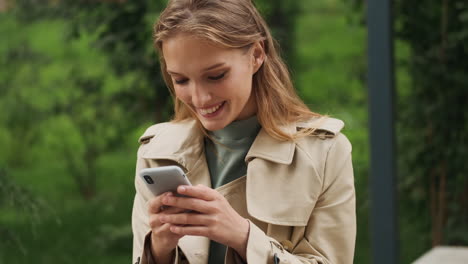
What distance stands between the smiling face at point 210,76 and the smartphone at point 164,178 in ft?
0.70

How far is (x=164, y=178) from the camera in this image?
4.65 feet

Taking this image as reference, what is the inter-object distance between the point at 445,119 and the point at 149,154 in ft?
10.1

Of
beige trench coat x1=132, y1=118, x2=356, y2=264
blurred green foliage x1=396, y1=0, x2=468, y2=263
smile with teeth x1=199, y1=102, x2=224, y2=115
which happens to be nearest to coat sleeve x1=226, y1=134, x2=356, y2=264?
beige trench coat x1=132, y1=118, x2=356, y2=264

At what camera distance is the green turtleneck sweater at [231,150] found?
1.74 metres

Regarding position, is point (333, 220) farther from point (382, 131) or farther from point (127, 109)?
point (127, 109)

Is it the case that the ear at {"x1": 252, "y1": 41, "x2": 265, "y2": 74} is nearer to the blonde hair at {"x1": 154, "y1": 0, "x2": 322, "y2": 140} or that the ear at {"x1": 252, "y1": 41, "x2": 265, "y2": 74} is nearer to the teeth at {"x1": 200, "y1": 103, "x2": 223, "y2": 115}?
the blonde hair at {"x1": 154, "y1": 0, "x2": 322, "y2": 140}

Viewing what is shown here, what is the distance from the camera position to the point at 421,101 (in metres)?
4.49

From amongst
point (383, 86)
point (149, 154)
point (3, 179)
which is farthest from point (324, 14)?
point (149, 154)

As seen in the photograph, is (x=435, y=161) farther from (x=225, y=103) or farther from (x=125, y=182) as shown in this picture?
(x=125, y=182)

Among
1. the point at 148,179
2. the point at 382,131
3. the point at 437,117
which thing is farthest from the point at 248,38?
the point at 437,117

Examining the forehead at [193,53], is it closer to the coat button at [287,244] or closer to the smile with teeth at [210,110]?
the smile with teeth at [210,110]

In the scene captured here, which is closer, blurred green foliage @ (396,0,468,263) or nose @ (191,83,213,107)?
nose @ (191,83,213,107)

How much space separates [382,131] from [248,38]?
5.47 feet

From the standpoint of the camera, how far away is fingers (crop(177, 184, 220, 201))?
1.41m
